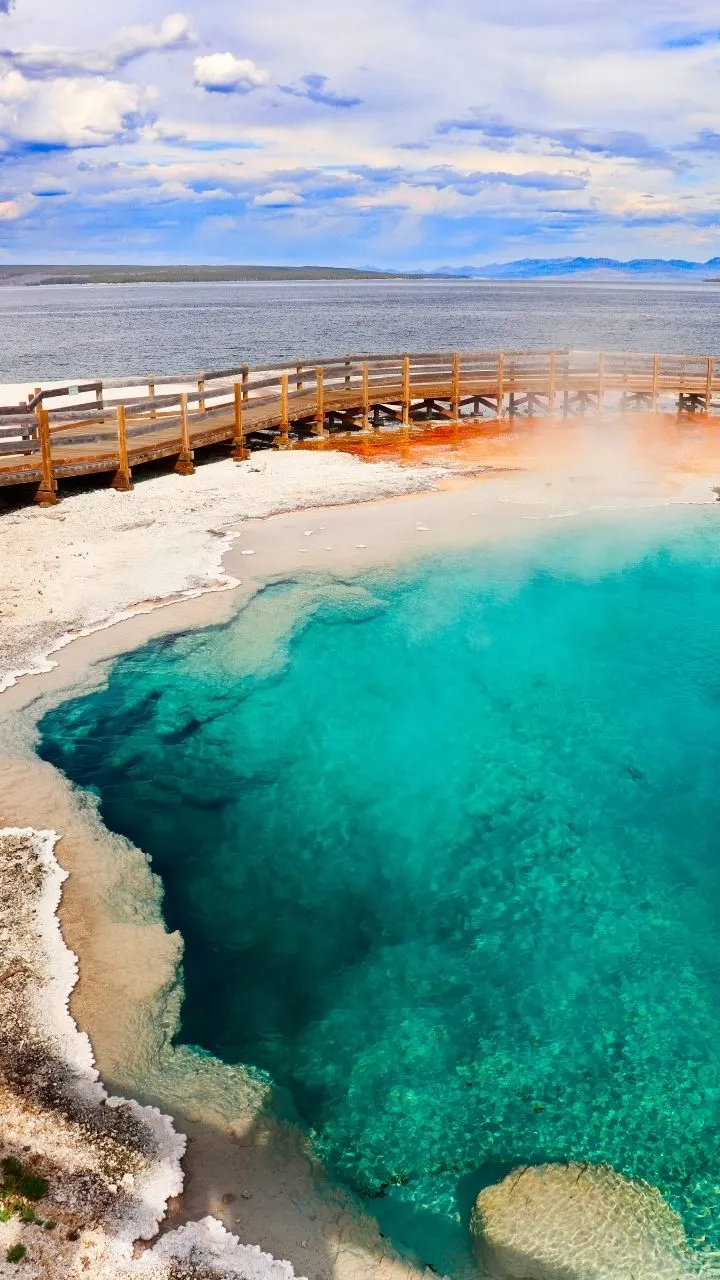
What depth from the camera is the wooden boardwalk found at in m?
19.5

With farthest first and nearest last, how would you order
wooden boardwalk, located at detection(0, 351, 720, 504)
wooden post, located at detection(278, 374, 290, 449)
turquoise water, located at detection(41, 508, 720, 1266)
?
wooden post, located at detection(278, 374, 290, 449)
wooden boardwalk, located at detection(0, 351, 720, 504)
turquoise water, located at detection(41, 508, 720, 1266)

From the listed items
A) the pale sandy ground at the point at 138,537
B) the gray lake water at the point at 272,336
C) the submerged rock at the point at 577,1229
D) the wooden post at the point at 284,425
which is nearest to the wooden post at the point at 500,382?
the wooden post at the point at 284,425

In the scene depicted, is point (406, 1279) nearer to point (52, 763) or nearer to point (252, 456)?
point (52, 763)

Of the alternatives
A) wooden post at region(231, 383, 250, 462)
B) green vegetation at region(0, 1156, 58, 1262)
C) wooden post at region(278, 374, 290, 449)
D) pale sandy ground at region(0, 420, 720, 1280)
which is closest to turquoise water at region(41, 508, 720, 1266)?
pale sandy ground at region(0, 420, 720, 1280)

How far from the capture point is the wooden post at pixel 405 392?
29.3 m

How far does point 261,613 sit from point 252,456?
39.1 ft

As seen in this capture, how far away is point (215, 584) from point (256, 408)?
1386 centimetres

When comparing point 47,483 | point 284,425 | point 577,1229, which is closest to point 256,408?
point 284,425

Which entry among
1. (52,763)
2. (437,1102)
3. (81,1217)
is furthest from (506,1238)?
(52,763)

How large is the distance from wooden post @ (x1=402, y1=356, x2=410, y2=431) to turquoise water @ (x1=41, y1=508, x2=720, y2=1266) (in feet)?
51.5

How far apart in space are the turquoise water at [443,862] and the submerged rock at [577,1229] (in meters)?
0.14

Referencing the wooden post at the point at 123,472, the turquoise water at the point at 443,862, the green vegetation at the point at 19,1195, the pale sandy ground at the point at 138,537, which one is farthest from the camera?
the wooden post at the point at 123,472

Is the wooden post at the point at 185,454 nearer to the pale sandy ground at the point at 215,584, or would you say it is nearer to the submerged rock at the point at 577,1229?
the pale sandy ground at the point at 215,584

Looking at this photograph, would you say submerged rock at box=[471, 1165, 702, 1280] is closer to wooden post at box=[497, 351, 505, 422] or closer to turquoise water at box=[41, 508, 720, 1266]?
turquoise water at box=[41, 508, 720, 1266]
